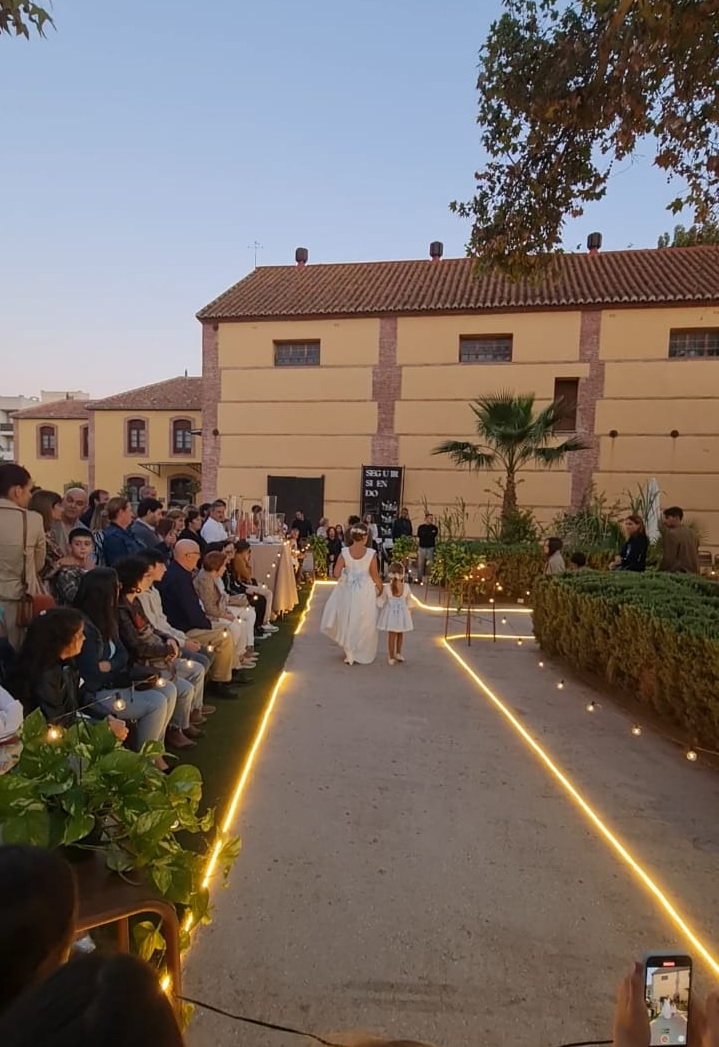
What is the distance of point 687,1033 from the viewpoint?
1.39 metres

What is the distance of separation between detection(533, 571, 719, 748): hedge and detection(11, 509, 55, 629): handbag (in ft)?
15.3

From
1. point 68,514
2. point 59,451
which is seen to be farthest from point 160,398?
point 68,514

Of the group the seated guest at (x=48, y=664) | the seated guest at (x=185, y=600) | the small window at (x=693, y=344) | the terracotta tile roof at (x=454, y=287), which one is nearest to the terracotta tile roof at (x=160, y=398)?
the terracotta tile roof at (x=454, y=287)

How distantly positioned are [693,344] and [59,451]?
3051 cm

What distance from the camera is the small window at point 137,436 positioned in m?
30.5

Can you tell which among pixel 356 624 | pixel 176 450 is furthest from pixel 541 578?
pixel 176 450

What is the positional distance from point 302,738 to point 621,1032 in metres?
3.59

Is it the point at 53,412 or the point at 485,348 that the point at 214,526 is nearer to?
the point at 485,348

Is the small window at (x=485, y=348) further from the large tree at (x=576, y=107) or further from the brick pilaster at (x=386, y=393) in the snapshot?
the large tree at (x=576, y=107)

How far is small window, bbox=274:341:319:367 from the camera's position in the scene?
1939cm

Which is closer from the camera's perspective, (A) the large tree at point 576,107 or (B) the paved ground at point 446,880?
(B) the paved ground at point 446,880

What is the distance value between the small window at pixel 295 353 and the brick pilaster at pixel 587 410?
25.6 feet

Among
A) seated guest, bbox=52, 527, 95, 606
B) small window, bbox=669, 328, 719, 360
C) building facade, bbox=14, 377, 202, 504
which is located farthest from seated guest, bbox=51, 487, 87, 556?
building facade, bbox=14, 377, 202, 504

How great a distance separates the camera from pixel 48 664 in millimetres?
3354
